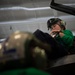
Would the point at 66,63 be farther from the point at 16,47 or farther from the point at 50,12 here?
the point at 50,12

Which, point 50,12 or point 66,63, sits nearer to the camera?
point 66,63

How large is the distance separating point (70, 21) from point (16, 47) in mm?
1970

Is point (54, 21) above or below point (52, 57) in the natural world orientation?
above

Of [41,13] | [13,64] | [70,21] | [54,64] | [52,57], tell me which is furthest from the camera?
[70,21]

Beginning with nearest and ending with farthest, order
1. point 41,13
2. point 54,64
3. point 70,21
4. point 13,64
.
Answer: point 13,64
point 54,64
point 41,13
point 70,21

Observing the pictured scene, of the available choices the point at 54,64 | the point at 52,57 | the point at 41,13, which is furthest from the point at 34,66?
the point at 41,13

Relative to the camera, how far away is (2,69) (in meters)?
0.36

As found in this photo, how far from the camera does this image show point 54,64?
95 centimetres

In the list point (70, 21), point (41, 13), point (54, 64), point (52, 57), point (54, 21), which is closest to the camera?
point (54, 64)

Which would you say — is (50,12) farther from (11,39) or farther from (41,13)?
(11,39)

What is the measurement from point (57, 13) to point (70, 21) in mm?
248

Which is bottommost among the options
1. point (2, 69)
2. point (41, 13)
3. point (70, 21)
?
point (70, 21)

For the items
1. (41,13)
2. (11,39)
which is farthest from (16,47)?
(41,13)

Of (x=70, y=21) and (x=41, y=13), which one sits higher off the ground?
(x=41, y=13)
